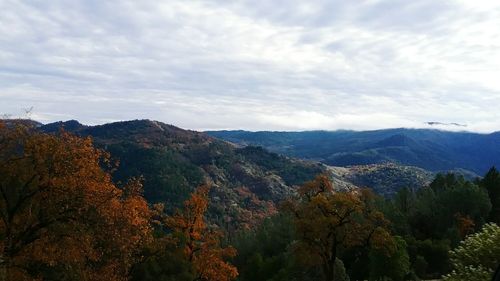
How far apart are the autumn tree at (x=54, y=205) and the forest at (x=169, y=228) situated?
0.20ft

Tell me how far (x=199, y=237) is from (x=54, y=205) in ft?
112

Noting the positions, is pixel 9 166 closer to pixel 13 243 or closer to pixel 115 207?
pixel 13 243

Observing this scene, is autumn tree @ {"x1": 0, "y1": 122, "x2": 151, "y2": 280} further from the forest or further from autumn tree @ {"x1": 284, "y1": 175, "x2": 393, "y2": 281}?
autumn tree @ {"x1": 284, "y1": 175, "x2": 393, "y2": 281}

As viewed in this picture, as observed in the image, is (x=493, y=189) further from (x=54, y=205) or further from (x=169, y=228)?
(x=54, y=205)

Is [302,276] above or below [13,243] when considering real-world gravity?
below

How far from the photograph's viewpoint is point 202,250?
60.8 m

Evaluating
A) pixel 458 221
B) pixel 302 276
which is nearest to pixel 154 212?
pixel 302 276

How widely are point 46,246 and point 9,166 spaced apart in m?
5.17

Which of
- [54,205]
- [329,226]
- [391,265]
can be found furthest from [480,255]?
[391,265]

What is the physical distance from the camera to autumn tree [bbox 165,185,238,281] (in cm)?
5750

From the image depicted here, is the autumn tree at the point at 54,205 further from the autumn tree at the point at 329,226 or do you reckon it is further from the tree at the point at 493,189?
the tree at the point at 493,189

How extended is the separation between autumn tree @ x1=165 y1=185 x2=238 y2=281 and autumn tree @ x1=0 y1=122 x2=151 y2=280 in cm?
2916

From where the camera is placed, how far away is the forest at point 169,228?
27.0 metres

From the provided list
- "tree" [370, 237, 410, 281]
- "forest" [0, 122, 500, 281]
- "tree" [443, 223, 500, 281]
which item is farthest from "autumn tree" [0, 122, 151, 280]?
"tree" [370, 237, 410, 281]
